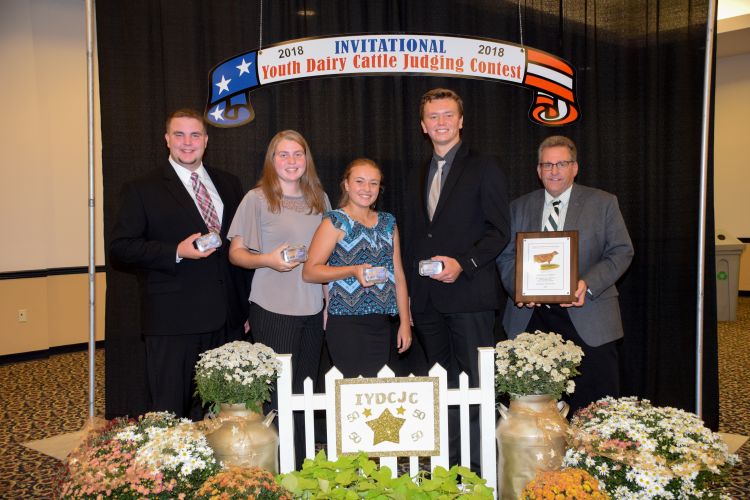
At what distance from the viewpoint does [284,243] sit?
2990 millimetres

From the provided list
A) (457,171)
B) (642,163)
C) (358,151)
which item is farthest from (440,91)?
(642,163)

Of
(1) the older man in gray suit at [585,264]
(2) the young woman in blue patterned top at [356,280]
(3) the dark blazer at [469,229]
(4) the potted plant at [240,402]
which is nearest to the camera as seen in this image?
(4) the potted plant at [240,402]

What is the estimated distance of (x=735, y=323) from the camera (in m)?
8.16

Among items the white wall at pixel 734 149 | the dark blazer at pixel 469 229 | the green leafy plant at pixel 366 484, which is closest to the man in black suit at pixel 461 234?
the dark blazer at pixel 469 229

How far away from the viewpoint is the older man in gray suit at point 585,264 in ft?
10.5

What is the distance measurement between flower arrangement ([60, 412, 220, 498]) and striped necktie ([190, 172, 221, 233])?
47.9 inches

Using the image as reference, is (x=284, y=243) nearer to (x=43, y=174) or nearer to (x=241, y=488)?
(x=241, y=488)

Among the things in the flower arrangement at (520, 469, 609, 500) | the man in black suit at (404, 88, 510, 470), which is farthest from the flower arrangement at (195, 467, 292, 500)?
the man in black suit at (404, 88, 510, 470)

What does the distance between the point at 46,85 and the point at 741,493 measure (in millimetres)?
6957

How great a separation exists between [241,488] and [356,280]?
139cm

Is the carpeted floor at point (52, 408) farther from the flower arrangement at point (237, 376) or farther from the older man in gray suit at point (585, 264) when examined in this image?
the older man in gray suit at point (585, 264)

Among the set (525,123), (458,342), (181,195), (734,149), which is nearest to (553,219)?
(458,342)

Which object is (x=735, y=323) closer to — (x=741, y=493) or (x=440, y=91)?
(x=741, y=493)

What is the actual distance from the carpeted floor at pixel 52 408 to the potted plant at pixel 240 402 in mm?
592
